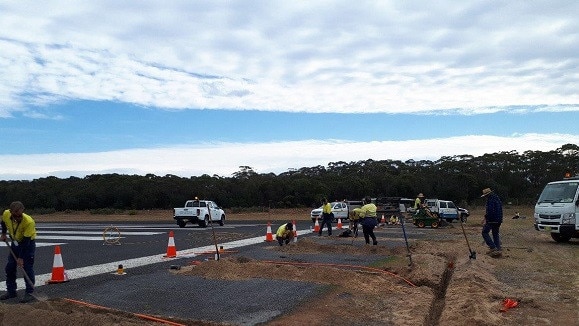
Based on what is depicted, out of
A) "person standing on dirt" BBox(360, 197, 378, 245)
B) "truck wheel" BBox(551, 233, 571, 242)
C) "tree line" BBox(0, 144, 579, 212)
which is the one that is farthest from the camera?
"tree line" BBox(0, 144, 579, 212)

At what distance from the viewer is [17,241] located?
9320mm

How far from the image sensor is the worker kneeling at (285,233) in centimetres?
1692

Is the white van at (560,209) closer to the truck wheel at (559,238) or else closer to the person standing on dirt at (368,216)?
the truck wheel at (559,238)

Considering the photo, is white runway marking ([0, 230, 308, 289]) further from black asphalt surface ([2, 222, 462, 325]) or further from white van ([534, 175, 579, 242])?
white van ([534, 175, 579, 242])

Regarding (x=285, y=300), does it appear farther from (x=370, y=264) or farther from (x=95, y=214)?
(x=95, y=214)

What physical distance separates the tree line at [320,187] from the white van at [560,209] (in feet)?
130

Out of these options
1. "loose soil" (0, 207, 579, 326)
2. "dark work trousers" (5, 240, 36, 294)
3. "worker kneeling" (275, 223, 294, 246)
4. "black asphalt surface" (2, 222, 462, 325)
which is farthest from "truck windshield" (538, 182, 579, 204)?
"dark work trousers" (5, 240, 36, 294)

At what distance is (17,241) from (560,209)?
55.0ft

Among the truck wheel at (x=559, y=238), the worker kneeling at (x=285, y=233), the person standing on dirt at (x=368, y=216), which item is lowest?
the truck wheel at (x=559, y=238)

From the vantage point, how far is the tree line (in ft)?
202

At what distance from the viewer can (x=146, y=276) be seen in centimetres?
1094

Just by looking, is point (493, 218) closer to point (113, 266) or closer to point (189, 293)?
point (189, 293)

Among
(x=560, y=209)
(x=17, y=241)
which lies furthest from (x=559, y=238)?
(x=17, y=241)

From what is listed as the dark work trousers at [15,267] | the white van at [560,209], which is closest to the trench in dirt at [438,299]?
the dark work trousers at [15,267]
